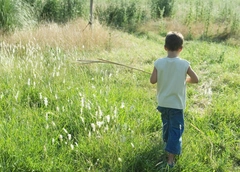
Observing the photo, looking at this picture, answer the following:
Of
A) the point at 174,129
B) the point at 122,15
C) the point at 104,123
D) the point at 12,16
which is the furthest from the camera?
the point at 122,15

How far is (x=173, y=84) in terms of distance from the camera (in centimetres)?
274

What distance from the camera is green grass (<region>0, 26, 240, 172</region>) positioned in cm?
277

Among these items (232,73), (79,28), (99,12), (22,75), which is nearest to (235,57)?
(232,73)

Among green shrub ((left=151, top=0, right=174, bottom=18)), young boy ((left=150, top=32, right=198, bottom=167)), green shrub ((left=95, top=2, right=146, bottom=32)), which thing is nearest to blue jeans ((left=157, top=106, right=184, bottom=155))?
young boy ((left=150, top=32, right=198, bottom=167))

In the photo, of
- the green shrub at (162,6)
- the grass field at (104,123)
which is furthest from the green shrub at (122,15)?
the grass field at (104,123)

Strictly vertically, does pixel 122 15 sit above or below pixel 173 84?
above

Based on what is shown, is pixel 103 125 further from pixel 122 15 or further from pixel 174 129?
pixel 122 15

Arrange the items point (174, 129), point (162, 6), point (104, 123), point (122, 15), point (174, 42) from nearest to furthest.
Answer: point (174, 42)
point (174, 129)
point (104, 123)
point (122, 15)
point (162, 6)

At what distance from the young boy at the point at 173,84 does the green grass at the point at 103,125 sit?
0.75ft

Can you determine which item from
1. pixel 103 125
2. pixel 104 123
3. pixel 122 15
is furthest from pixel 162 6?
pixel 103 125

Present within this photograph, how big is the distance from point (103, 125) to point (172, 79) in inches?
32.2

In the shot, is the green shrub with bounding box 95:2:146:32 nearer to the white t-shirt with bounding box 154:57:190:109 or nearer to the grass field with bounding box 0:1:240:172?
the grass field with bounding box 0:1:240:172

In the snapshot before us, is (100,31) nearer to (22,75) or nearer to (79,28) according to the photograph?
(79,28)

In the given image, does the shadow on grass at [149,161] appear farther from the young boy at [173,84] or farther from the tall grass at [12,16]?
the tall grass at [12,16]
